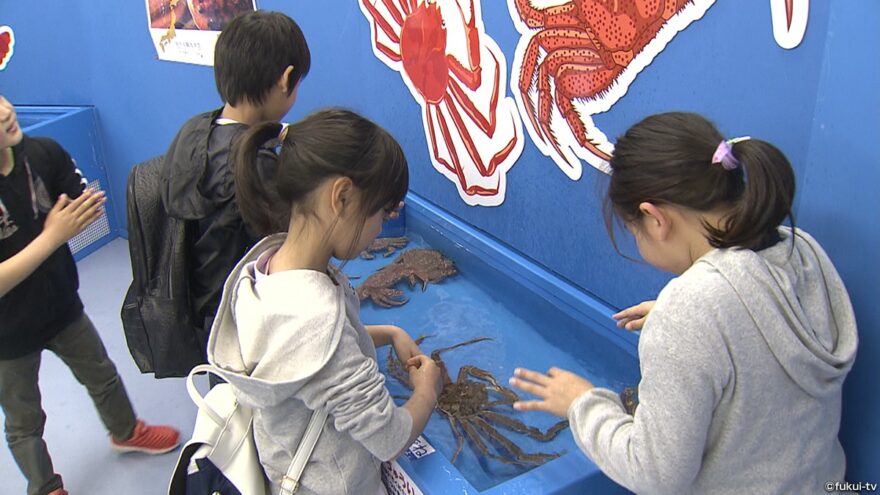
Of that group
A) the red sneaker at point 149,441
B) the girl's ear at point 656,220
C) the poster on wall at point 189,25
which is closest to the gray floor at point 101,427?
the red sneaker at point 149,441

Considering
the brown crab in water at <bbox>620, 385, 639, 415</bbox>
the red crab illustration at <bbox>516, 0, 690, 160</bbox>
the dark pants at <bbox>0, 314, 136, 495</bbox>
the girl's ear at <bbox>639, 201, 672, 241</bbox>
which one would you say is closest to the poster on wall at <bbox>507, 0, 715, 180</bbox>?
the red crab illustration at <bbox>516, 0, 690, 160</bbox>

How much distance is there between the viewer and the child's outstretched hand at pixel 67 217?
1766mm

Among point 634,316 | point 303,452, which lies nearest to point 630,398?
point 634,316

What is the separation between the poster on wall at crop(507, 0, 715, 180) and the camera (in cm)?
163

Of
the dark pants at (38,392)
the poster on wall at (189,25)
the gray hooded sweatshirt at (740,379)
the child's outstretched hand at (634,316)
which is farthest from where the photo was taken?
the poster on wall at (189,25)

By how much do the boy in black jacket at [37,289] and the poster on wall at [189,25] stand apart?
1.49 metres

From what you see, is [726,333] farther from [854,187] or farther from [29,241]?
[29,241]

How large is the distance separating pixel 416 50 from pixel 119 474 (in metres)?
1.78

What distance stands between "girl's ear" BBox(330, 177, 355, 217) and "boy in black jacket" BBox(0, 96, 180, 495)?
3.03ft

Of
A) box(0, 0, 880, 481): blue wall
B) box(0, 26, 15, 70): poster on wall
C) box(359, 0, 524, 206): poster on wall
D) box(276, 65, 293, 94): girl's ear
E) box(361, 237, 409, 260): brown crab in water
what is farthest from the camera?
box(0, 26, 15, 70): poster on wall

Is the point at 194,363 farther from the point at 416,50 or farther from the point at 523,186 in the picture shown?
the point at 416,50

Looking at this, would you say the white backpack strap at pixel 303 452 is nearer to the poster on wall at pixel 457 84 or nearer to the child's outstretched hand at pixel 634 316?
the child's outstretched hand at pixel 634 316

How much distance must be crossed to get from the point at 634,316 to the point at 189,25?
2838mm

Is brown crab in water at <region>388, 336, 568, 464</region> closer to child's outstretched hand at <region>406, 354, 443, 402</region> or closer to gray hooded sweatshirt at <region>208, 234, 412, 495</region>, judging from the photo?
child's outstretched hand at <region>406, 354, 443, 402</region>
